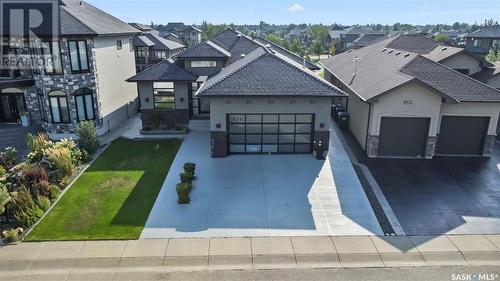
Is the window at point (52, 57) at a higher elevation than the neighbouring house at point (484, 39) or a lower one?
lower

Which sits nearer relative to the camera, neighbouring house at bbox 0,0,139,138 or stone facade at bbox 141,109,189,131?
neighbouring house at bbox 0,0,139,138

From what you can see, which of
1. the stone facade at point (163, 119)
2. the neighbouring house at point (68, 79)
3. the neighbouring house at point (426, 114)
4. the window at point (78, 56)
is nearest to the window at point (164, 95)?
the stone facade at point (163, 119)

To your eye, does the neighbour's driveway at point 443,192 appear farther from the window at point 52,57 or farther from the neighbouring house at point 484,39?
the neighbouring house at point 484,39

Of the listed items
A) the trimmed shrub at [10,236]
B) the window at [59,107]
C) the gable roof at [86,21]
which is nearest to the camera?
the trimmed shrub at [10,236]

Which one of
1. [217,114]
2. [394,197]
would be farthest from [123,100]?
[394,197]

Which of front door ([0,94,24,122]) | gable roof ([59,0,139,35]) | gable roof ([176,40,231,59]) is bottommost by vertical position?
front door ([0,94,24,122])

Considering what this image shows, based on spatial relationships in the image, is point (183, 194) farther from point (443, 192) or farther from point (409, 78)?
point (409, 78)

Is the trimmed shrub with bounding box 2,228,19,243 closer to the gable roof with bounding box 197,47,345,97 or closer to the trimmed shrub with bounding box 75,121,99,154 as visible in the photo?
the trimmed shrub with bounding box 75,121,99,154

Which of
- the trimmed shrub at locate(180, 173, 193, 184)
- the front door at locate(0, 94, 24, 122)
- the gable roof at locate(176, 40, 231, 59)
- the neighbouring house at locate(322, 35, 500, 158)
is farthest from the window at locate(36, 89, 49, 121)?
the neighbouring house at locate(322, 35, 500, 158)
